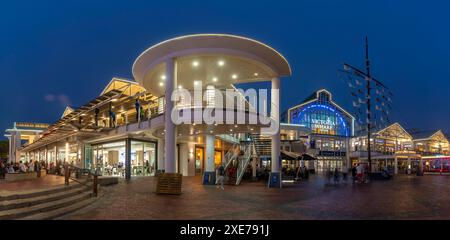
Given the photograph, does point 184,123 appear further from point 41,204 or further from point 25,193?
point 25,193

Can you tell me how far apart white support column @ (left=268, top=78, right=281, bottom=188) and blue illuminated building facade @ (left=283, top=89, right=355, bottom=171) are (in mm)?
39565

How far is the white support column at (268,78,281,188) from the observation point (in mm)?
20312

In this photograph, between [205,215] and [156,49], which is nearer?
[205,215]

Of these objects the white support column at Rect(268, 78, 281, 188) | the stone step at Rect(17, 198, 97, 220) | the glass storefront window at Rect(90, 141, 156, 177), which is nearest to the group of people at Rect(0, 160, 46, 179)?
the glass storefront window at Rect(90, 141, 156, 177)

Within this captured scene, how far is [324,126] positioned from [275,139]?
47.1 meters

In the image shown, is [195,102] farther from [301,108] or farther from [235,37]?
[301,108]

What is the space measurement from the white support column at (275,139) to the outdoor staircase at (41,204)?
35.2ft

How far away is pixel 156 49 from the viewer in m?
17.8

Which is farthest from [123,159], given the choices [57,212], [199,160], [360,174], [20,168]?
[57,212]

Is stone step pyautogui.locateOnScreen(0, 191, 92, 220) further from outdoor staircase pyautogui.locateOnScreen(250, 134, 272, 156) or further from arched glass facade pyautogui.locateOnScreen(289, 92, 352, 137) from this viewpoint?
arched glass facade pyautogui.locateOnScreen(289, 92, 352, 137)

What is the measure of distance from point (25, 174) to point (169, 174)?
13.4 meters

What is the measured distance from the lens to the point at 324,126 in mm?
65250
